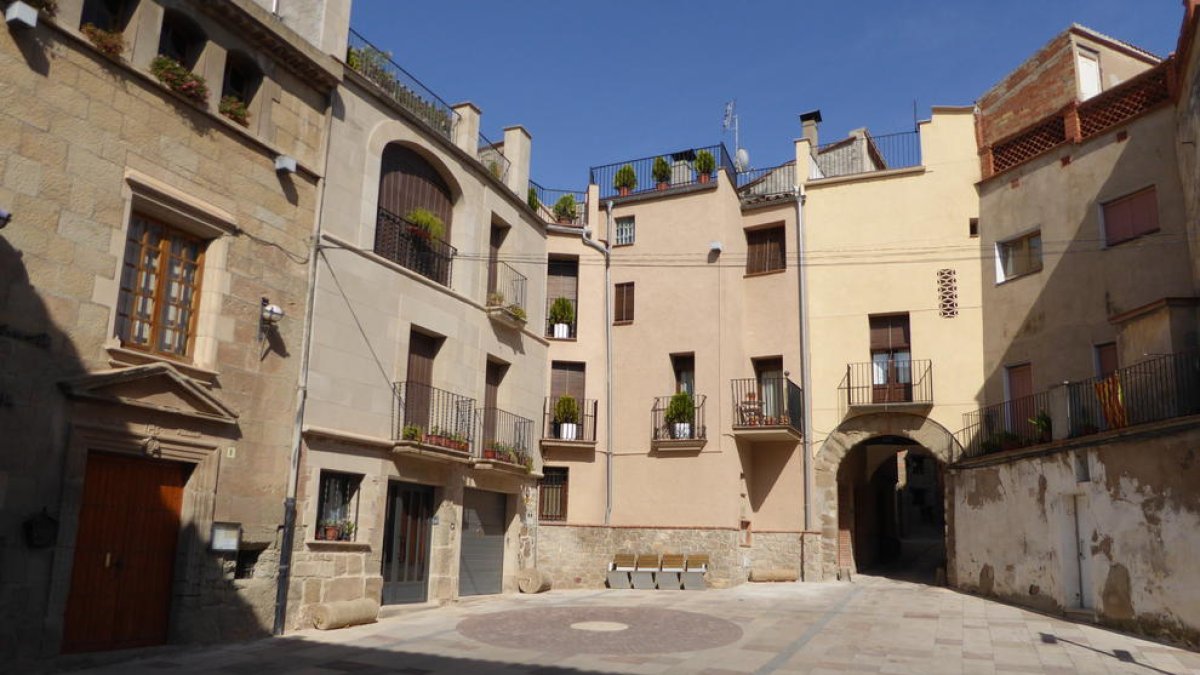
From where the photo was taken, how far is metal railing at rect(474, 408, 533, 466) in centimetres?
1783

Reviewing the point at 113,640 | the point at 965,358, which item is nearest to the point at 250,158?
the point at 113,640

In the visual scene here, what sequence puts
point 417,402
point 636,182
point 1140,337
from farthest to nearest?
1. point 636,182
2. point 417,402
3. point 1140,337

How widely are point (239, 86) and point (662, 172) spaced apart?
12.0 metres

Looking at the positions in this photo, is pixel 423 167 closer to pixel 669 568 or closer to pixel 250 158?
pixel 250 158

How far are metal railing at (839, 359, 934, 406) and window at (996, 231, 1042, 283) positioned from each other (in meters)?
2.73

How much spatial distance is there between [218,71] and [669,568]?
44.4 ft

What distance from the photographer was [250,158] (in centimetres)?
1256

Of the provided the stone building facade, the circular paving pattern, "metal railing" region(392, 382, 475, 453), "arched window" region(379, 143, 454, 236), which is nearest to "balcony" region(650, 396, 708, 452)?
"metal railing" region(392, 382, 475, 453)

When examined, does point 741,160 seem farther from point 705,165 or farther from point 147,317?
point 147,317

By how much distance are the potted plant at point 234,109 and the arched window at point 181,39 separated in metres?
0.61

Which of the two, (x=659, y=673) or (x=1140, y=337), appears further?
(x=1140, y=337)

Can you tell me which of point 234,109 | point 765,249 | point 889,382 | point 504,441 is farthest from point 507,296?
point 889,382

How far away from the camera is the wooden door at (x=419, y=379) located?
16000mm

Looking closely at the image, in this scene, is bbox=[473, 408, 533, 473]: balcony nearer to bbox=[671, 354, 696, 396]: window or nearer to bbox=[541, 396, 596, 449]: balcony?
bbox=[541, 396, 596, 449]: balcony
